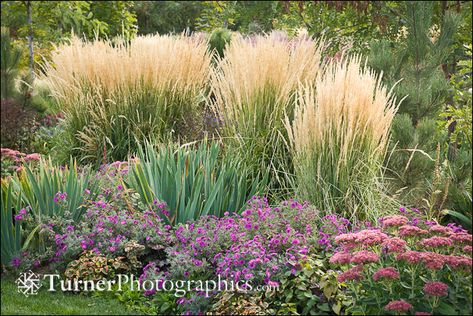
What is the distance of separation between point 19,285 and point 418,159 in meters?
2.98

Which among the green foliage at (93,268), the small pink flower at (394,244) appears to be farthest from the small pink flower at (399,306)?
the green foliage at (93,268)

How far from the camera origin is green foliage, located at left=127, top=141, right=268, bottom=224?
15.5 ft

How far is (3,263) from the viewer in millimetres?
4168

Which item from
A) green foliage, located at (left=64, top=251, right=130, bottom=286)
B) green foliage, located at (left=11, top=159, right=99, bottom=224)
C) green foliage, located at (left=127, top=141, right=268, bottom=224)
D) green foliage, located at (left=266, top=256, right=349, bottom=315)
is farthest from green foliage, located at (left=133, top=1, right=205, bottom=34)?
green foliage, located at (left=266, top=256, right=349, bottom=315)

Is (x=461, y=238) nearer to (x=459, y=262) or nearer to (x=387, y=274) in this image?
(x=459, y=262)

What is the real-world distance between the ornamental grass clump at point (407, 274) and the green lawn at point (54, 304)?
125 cm

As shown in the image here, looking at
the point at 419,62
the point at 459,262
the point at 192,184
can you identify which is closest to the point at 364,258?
the point at 459,262

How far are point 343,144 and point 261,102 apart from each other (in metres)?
0.92

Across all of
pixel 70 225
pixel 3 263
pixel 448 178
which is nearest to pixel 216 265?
pixel 70 225

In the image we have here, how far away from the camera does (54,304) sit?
373 cm

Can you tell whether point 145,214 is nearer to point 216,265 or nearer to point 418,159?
point 216,265

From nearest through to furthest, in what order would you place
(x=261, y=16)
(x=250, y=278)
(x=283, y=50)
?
(x=250, y=278) → (x=283, y=50) → (x=261, y=16)

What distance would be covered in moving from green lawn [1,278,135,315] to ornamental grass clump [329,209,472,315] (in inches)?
49.0

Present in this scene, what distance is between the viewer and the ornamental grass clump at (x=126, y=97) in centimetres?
632
